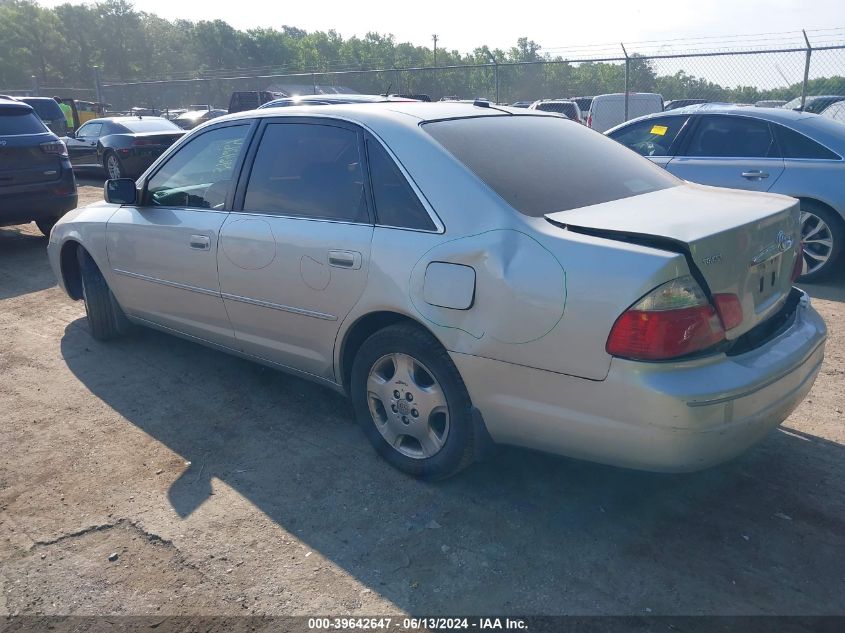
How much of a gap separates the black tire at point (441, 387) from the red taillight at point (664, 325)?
2.50 feet

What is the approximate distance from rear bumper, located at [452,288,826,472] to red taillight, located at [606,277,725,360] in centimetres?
5

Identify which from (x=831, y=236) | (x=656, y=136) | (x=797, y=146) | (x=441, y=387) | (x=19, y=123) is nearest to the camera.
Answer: (x=441, y=387)

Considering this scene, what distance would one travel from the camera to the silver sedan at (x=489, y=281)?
2.55 metres

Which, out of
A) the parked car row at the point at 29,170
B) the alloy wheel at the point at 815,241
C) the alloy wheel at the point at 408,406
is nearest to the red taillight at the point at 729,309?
the alloy wheel at the point at 408,406

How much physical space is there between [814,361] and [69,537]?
→ 3.30 meters

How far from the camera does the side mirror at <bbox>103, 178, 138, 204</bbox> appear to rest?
15.1 ft

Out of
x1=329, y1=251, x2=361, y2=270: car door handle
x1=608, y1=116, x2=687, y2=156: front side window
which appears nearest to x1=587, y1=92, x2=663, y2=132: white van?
x1=608, y1=116, x2=687, y2=156: front side window

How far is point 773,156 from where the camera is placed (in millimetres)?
6762

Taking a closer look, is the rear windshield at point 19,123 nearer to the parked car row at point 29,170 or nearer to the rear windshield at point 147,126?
the parked car row at point 29,170

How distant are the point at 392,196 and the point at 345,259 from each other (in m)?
0.37

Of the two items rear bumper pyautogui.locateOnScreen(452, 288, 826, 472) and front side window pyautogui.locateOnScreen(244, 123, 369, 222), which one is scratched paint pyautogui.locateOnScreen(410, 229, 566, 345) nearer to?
rear bumper pyautogui.locateOnScreen(452, 288, 826, 472)

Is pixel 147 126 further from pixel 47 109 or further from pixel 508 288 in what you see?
pixel 508 288

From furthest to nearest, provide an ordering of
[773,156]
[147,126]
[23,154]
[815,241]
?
[147,126] < [23,154] < [773,156] < [815,241]

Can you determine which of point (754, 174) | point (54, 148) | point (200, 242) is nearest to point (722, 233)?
point (200, 242)
